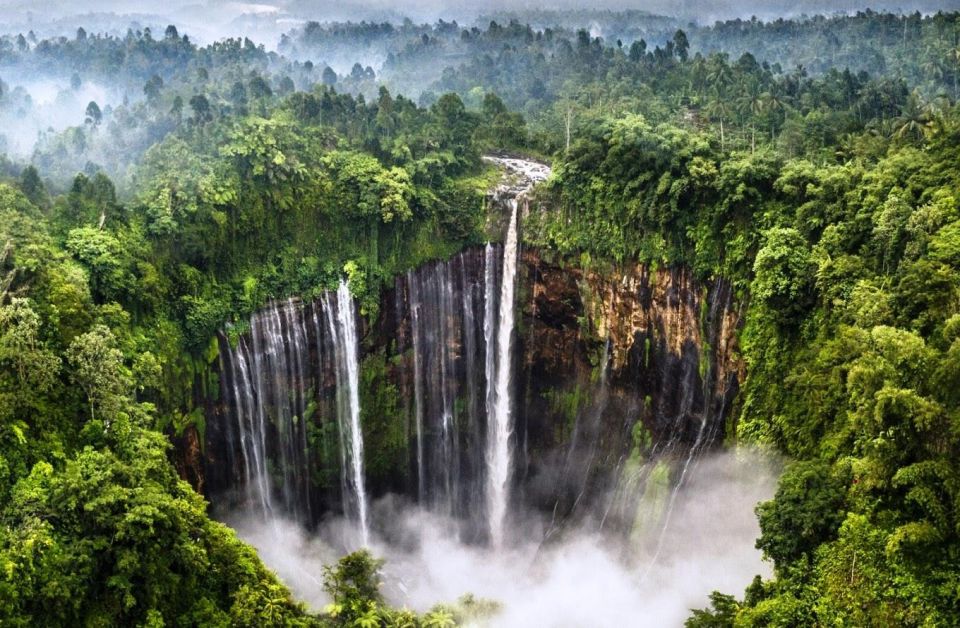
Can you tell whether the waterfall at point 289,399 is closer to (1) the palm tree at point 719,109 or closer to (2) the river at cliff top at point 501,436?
(2) the river at cliff top at point 501,436

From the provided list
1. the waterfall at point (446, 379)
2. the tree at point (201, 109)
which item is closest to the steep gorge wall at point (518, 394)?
the waterfall at point (446, 379)

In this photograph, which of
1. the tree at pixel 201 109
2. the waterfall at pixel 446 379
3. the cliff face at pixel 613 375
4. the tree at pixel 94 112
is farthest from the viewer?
the tree at pixel 94 112

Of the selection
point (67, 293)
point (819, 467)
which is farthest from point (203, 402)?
point (819, 467)

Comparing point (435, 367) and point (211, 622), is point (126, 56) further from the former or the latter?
point (211, 622)

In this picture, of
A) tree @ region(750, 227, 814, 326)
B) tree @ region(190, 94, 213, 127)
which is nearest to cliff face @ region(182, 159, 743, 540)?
tree @ region(750, 227, 814, 326)

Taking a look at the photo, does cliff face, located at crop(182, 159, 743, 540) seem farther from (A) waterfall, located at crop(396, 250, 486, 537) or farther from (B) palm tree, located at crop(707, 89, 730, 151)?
(B) palm tree, located at crop(707, 89, 730, 151)

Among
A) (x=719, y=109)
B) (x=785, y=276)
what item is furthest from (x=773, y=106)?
(x=785, y=276)

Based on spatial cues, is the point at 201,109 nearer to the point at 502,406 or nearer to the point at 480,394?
the point at 480,394
